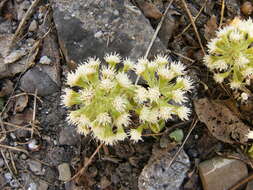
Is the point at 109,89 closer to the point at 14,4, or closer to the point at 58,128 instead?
the point at 58,128

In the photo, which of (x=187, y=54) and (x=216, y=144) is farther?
(x=187, y=54)

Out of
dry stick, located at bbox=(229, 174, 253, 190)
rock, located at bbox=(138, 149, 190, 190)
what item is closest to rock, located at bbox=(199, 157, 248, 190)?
dry stick, located at bbox=(229, 174, 253, 190)

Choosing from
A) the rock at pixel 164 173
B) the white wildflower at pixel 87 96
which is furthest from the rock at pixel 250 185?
the white wildflower at pixel 87 96

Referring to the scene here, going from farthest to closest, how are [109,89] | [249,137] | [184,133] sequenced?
1. [184,133]
2. [249,137]
3. [109,89]

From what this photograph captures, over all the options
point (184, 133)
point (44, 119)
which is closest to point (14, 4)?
point (44, 119)

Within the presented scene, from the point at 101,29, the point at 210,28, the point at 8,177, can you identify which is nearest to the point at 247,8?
the point at 210,28

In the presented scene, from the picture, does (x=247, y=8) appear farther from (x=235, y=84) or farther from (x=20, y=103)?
(x=20, y=103)

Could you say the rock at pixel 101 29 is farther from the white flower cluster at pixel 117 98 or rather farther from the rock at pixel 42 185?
the rock at pixel 42 185
